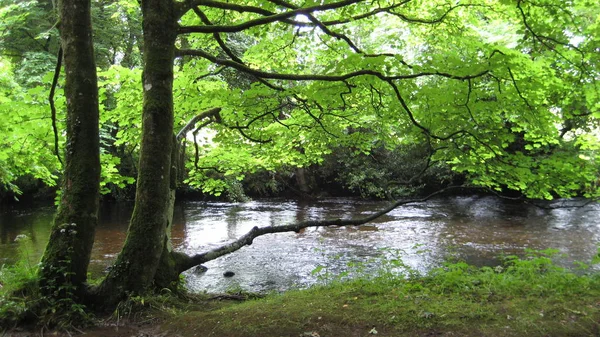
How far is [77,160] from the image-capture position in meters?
3.90

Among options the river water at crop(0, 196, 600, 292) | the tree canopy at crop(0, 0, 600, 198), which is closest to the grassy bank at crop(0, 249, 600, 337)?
the tree canopy at crop(0, 0, 600, 198)

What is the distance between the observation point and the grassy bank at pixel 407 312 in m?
3.38

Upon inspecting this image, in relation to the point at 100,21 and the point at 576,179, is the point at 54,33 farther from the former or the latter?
the point at 576,179

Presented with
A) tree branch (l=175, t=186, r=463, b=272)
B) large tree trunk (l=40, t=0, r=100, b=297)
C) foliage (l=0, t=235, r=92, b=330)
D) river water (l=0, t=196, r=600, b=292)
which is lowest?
river water (l=0, t=196, r=600, b=292)

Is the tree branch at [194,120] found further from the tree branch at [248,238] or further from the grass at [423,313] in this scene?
the grass at [423,313]

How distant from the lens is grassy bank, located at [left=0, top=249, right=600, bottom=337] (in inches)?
133

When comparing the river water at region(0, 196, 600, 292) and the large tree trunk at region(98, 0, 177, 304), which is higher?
the large tree trunk at region(98, 0, 177, 304)

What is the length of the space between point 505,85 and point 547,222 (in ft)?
33.8

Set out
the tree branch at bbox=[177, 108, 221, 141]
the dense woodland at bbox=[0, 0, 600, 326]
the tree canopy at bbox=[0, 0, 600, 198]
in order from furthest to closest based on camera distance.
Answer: the tree branch at bbox=[177, 108, 221, 141]
the tree canopy at bbox=[0, 0, 600, 198]
the dense woodland at bbox=[0, 0, 600, 326]

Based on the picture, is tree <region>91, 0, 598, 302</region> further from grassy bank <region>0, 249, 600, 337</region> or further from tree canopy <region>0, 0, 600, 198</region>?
grassy bank <region>0, 249, 600, 337</region>

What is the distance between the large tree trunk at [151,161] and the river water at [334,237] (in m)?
3.41

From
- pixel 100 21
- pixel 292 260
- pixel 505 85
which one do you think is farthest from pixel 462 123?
pixel 100 21

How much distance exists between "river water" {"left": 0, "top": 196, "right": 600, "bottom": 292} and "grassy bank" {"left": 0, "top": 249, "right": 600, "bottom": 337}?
2087 mm

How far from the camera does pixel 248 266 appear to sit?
31.6 ft
